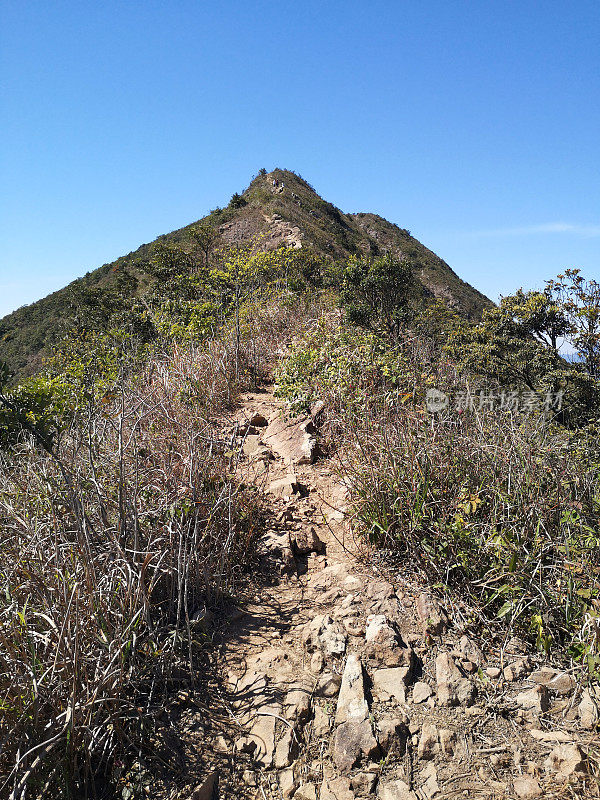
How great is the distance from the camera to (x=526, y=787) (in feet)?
5.26

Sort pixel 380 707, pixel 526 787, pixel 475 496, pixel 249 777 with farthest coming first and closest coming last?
1. pixel 475 496
2. pixel 380 707
3. pixel 249 777
4. pixel 526 787

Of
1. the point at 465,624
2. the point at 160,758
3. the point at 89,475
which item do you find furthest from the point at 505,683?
the point at 89,475

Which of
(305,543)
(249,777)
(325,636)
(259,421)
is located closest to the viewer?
(249,777)

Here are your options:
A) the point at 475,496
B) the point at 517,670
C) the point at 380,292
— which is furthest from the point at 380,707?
the point at 380,292

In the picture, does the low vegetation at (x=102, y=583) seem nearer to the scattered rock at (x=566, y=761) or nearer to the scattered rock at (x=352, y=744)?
the scattered rock at (x=352, y=744)

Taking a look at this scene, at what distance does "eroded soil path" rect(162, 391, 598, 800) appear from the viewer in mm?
1673

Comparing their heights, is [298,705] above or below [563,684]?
above

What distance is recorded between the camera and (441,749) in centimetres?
177

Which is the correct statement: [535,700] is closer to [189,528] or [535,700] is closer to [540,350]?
[189,528]

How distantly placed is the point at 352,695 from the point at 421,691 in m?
0.29

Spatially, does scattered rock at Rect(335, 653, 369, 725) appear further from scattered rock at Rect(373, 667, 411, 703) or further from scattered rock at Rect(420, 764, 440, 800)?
scattered rock at Rect(420, 764, 440, 800)

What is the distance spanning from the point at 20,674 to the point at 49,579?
1.25 ft

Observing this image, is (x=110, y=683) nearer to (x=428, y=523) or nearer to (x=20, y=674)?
(x=20, y=674)

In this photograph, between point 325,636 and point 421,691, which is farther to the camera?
point 325,636
